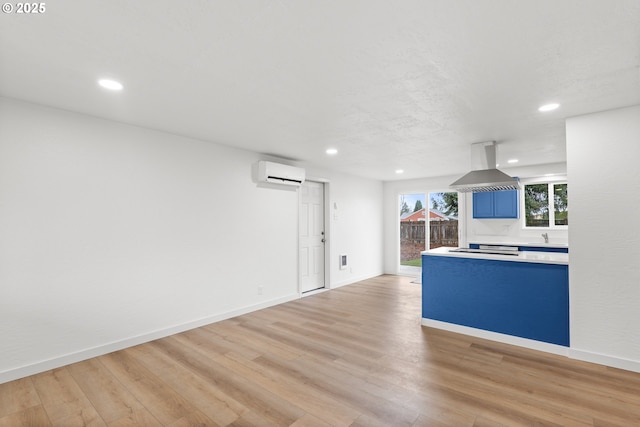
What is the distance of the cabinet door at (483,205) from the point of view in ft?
20.2

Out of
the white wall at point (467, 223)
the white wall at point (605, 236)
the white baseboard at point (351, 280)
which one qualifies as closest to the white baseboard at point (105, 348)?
the white baseboard at point (351, 280)

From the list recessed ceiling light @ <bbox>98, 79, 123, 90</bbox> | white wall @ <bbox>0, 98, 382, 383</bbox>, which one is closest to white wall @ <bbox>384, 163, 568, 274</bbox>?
white wall @ <bbox>0, 98, 382, 383</bbox>

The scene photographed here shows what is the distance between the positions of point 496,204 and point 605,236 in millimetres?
3332

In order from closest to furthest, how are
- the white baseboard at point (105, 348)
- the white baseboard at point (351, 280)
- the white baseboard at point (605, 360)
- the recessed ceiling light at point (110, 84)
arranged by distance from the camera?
the recessed ceiling light at point (110, 84), the white baseboard at point (105, 348), the white baseboard at point (605, 360), the white baseboard at point (351, 280)

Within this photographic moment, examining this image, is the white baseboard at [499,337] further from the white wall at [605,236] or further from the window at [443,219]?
the window at [443,219]

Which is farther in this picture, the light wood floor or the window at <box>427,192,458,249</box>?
the window at <box>427,192,458,249</box>

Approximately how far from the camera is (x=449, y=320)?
389 centimetres

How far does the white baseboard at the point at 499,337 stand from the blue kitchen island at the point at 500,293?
0.02 meters

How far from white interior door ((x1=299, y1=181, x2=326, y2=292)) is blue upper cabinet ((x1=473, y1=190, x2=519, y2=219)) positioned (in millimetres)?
3230

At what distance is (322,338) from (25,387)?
2.68 m

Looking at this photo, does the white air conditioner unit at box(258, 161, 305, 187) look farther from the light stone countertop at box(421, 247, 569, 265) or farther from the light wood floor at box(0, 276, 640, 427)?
the light stone countertop at box(421, 247, 569, 265)

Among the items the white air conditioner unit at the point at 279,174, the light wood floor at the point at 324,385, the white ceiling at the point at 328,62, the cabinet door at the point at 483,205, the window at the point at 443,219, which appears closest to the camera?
the white ceiling at the point at 328,62

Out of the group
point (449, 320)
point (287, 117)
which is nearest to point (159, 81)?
point (287, 117)

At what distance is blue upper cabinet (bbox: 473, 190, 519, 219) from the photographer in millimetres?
5926
